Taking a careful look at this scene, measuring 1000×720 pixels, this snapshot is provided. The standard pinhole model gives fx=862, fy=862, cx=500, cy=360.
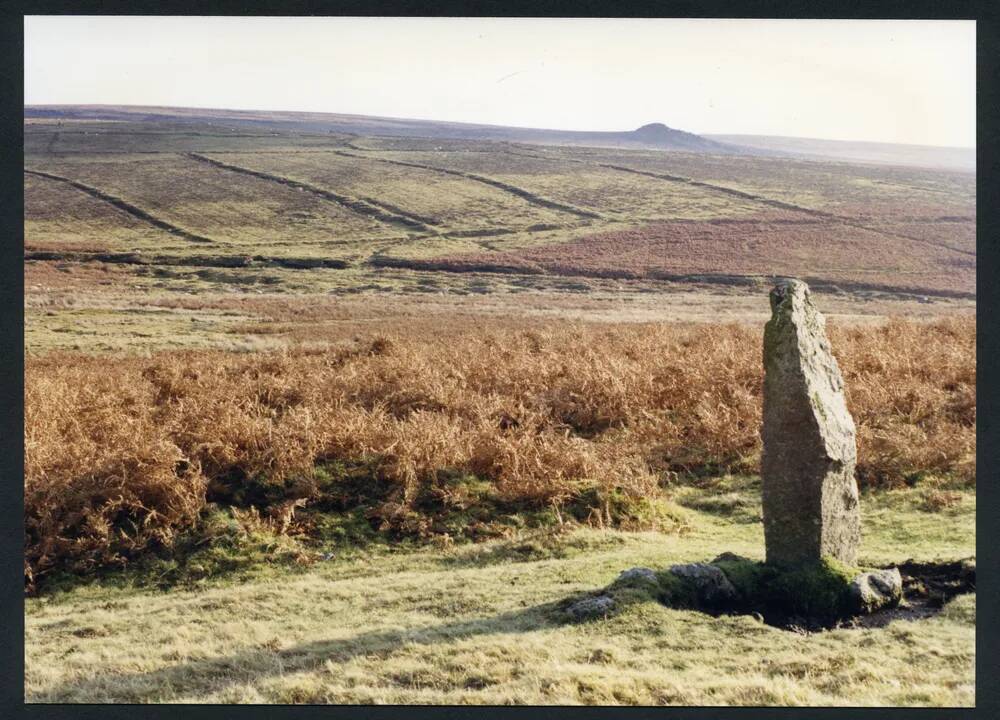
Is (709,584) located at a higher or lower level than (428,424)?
lower

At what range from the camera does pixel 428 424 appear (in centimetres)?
1386

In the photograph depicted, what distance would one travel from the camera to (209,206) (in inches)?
2153

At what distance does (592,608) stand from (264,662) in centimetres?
335

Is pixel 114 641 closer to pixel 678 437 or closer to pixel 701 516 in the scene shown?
pixel 701 516

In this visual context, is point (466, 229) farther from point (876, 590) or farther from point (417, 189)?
point (876, 590)

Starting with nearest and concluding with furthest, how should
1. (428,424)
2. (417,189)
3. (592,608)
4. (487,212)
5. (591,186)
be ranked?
(592,608) < (428,424) < (487,212) < (417,189) < (591,186)

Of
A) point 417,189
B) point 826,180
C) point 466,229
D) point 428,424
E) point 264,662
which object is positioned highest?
point 826,180

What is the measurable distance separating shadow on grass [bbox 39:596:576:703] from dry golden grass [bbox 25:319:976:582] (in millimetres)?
3077

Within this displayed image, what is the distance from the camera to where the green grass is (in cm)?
792

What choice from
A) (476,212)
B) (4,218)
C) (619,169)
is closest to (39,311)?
(4,218)

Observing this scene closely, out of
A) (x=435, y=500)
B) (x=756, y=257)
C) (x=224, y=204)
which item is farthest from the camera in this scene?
(x=224, y=204)

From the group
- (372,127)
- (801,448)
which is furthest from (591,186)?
(801,448)

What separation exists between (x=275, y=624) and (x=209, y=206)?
4960 centimetres

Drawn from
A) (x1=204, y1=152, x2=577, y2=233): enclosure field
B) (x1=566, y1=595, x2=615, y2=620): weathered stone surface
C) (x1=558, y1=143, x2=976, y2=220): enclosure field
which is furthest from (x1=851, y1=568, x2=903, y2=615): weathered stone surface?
(x1=558, y1=143, x2=976, y2=220): enclosure field
